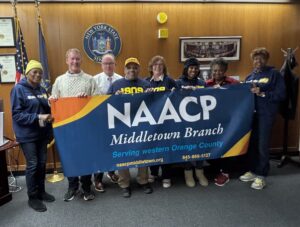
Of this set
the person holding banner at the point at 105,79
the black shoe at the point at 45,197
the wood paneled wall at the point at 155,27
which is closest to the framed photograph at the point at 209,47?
the wood paneled wall at the point at 155,27

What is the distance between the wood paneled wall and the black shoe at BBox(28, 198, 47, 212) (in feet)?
3.88

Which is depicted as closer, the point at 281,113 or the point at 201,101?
the point at 201,101

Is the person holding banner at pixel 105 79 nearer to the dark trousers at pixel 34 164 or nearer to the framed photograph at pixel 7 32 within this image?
the dark trousers at pixel 34 164

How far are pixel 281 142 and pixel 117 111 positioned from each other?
2.75m

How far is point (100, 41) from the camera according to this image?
3.65 meters

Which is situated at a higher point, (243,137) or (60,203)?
(243,137)

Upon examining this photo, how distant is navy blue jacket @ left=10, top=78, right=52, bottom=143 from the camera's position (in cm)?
262

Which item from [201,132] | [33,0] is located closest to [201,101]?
[201,132]

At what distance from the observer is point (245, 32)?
3965mm

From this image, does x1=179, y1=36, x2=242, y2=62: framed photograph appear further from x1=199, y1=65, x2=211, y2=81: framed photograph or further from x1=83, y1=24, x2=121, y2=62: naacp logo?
x1=83, y1=24, x2=121, y2=62: naacp logo

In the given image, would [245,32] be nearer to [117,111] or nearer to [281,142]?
[281,142]

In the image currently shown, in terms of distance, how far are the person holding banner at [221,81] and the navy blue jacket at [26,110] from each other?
1.74 metres

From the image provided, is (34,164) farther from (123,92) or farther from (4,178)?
(123,92)

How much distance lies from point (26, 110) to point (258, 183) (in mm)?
2477
